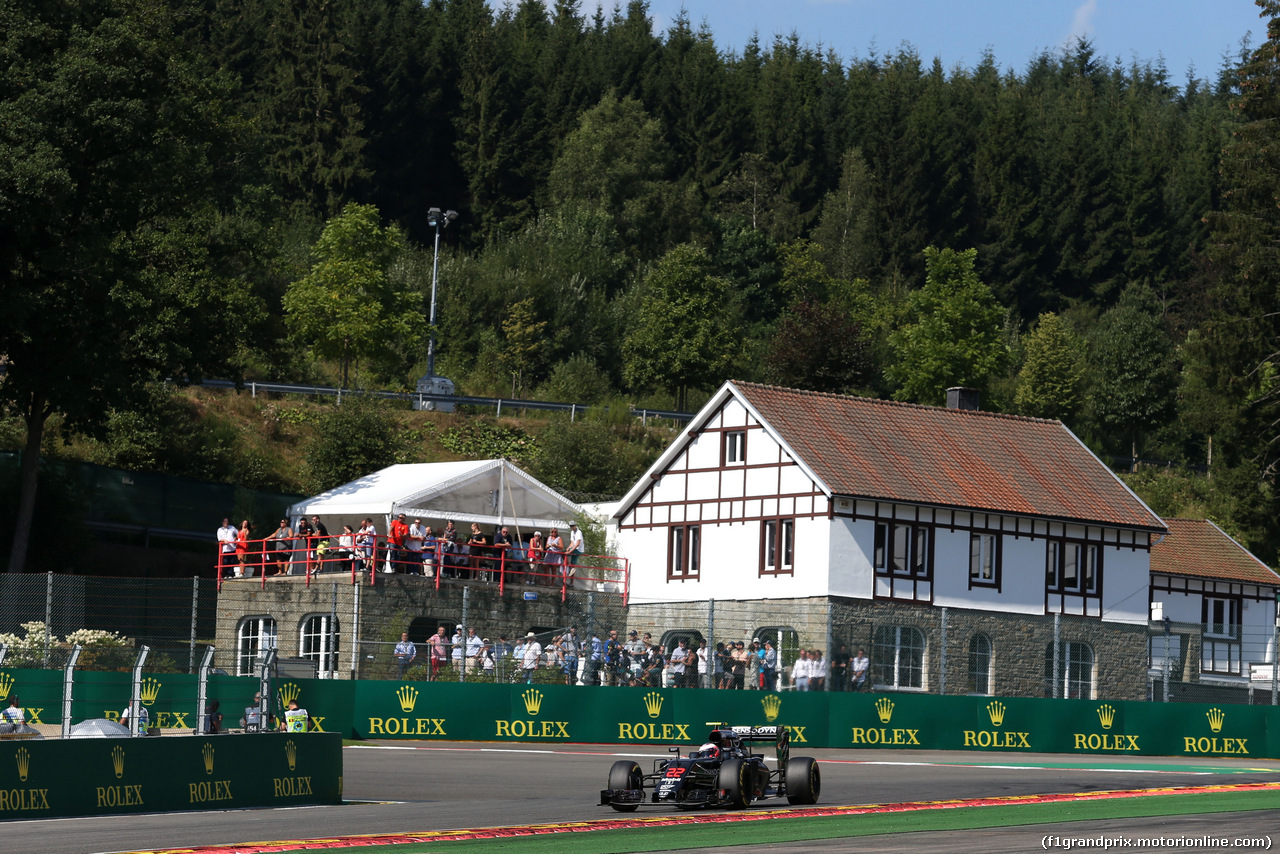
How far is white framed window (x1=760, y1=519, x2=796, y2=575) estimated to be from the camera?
46094 millimetres

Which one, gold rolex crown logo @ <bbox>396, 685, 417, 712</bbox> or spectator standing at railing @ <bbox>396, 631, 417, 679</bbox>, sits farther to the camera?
spectator standing at railing @ <bbox>396, 631, 417, 679</bbox>

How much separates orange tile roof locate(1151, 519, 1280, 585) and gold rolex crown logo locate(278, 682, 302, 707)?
37123 mm

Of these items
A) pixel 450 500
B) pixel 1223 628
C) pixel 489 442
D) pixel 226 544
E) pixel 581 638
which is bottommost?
pixel 581 638

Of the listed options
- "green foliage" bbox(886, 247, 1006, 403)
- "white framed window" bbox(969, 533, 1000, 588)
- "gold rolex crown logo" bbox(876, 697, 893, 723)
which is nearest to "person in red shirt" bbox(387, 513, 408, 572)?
"gold rolex crown logo" bbox(876, 697, 893, 723)

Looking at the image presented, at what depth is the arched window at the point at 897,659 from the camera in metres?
34.9

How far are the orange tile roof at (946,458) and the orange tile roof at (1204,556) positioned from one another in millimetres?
7219

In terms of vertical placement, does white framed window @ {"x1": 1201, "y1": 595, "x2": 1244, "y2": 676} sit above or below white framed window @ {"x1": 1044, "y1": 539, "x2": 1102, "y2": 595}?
below

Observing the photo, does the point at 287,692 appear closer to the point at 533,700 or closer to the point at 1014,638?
the point at 533,700

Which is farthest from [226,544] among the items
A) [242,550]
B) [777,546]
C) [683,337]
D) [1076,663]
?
[683,337]

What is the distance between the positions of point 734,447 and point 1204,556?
19387 millimetres

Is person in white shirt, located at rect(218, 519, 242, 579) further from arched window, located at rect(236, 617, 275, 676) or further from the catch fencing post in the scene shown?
the catch fencing post

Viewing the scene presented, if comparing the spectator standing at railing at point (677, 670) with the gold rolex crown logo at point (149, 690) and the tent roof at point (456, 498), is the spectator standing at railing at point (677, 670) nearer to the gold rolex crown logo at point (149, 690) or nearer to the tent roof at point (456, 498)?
the tent roof at point (456, 498)

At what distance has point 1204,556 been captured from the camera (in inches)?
2280

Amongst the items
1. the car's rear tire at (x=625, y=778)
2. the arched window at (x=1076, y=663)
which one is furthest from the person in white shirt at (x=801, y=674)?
the arched window at (x=1076, y=663)
